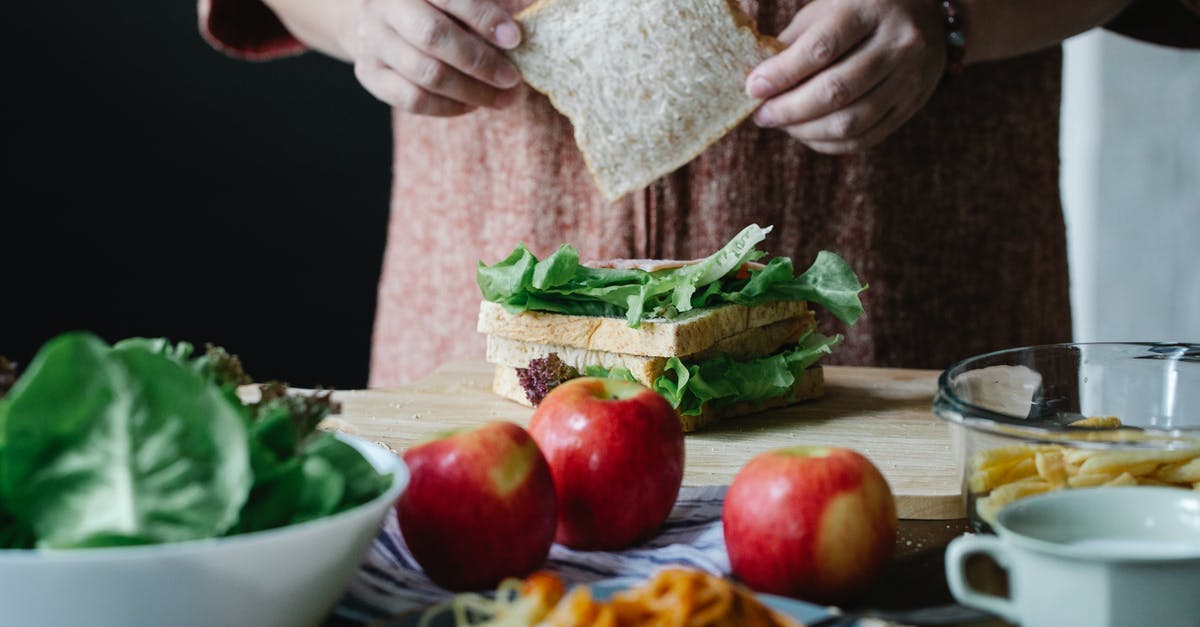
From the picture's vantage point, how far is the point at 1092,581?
2.73ft

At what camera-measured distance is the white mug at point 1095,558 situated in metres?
0.83

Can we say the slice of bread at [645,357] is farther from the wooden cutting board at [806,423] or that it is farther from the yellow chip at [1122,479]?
the yellow chip at [1122,479]

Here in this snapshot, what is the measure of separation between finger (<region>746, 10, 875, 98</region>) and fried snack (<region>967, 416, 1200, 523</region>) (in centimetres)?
86

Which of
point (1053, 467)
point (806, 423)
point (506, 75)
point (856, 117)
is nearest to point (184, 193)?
point (506, 75)

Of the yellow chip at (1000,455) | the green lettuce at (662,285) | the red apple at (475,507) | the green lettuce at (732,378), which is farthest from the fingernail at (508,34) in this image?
the yellow chip at (1000,455)

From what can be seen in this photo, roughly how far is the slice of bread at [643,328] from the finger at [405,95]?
0.36 metres

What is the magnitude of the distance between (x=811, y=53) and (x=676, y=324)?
1.57 feet

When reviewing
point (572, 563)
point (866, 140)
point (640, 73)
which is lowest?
point (572, 563)

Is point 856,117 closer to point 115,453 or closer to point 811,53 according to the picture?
point 811,53

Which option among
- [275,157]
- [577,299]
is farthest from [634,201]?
→ [275,157]

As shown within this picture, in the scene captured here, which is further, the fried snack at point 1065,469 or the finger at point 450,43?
the finger at point 450,43

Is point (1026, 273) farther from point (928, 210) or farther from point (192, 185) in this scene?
point (192, 185)

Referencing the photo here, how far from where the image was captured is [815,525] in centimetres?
99

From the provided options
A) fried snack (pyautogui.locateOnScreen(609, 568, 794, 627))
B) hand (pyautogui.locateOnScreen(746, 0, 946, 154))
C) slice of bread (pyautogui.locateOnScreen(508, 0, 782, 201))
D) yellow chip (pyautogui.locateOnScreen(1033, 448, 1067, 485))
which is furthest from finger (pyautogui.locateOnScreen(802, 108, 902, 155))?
fried snack (pyautogui.locateOnScreen(609, 568, 794, 627))
